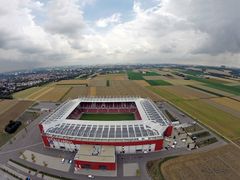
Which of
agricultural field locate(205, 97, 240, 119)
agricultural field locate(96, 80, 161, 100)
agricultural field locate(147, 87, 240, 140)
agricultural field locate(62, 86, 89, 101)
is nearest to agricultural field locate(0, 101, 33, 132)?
agricultural field locate(62, 86, 89, 101)

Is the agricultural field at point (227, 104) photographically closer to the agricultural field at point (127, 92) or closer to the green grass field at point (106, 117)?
the agricultural field at point (127, 92)

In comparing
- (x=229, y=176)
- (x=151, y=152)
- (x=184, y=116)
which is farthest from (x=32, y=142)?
(x=184, y=116)

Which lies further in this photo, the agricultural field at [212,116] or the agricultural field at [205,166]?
the agricultural field at [212,116]

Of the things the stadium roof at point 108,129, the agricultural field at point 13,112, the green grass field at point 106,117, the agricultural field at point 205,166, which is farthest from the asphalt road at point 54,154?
the green grass field at point 106,117

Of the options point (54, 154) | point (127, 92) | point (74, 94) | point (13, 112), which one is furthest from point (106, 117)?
point (74, 94)

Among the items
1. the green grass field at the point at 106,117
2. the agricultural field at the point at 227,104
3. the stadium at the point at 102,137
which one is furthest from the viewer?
the agricultural field at the point at 227,104

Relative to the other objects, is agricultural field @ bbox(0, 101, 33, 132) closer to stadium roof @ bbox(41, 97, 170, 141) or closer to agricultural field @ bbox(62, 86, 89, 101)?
agricultural field @ bbox(62, 86, 89, 101)
